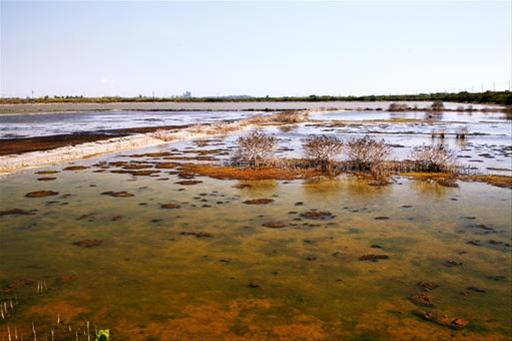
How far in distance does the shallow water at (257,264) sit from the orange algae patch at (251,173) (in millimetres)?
3730

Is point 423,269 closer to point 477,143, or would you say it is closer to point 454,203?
point 454,203

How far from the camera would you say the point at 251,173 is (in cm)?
2375

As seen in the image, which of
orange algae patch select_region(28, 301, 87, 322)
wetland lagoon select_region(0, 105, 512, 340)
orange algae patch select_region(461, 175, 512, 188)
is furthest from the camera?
orange algae patch select_region(461, 175, 512, 188)

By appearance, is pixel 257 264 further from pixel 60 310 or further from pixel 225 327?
pixel 60 310

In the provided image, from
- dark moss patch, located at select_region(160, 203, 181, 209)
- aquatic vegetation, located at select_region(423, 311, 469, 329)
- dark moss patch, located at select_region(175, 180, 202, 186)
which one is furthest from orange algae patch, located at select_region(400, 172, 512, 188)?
aquatic vegetation, located at select_region(423, 311, 469, 329)

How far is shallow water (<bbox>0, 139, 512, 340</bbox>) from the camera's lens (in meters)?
8.48

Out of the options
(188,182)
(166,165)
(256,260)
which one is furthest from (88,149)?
(256,260)

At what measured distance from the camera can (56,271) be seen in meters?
10.8

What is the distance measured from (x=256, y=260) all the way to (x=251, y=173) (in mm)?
12460

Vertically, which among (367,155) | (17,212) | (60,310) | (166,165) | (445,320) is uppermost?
(367,155)

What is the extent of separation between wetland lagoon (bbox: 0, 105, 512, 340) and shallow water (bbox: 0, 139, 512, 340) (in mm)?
43

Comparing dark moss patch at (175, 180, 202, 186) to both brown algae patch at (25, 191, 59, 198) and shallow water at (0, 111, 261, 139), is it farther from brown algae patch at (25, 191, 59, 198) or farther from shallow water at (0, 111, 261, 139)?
shallow water at (0, 111, 261, 139)

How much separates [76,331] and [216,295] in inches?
111

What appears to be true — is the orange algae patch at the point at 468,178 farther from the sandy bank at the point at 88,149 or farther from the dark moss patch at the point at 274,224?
the sandy bank at the point at 88,149
